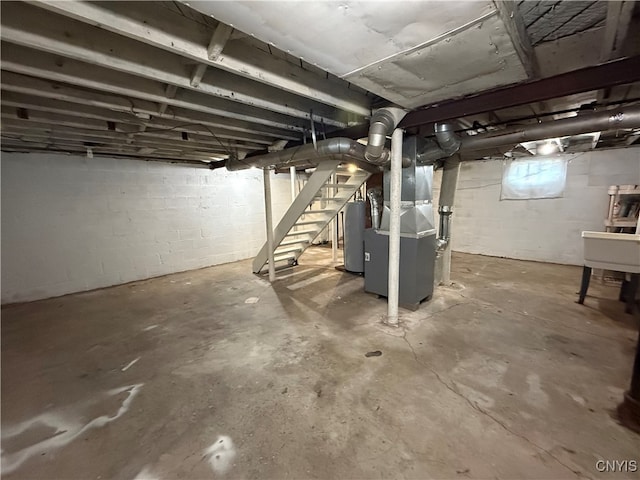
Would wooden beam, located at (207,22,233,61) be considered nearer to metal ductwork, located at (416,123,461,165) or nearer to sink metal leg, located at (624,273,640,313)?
metal ductwork, located at (416,123,461,165)

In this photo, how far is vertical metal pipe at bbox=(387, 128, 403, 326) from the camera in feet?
7.92

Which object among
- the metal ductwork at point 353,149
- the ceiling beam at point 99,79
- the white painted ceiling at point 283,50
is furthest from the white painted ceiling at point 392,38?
the ceiling beam at point 99,79

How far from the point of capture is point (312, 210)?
418 centimetres

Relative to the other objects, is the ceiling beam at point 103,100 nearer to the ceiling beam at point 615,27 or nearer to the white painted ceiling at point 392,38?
the white painted ceiling at point 392,38

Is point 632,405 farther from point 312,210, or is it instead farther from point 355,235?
point 312,210

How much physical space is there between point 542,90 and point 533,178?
418cm

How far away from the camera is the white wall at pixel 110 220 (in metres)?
3.43

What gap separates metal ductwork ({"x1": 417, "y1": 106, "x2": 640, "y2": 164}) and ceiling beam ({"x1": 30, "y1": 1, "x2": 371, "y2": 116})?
155 centimetres

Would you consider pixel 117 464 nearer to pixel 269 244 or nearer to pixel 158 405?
pixel 158 405

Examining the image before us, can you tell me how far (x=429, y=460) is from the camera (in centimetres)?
128

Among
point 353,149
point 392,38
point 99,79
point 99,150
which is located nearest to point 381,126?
point 353,149

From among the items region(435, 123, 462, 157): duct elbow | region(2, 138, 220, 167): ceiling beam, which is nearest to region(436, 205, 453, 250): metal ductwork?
region(435, 123, 462, 157): duct elbow

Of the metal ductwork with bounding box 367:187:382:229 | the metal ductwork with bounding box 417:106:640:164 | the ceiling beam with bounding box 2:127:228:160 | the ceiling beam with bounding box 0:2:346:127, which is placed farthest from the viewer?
the metal ductwork with bounding box 367:187:382:229

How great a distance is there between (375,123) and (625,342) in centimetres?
279
